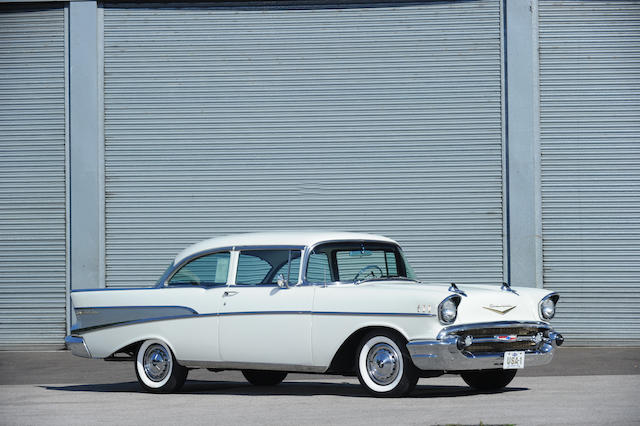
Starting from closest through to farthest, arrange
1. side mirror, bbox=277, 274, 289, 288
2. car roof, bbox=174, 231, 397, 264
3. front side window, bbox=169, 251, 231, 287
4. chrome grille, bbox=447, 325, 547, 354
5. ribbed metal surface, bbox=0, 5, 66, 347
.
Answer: chrome grille, bbox=447, 325, 547, 354 → side mirror, bbox=277, 274, 289, 288 → car roof, bbox=174, 231, 397, 264 → front side window, bbox=169, 251, 231, 287 → ribbed metal surface, bbox=0, 5, 66, 347

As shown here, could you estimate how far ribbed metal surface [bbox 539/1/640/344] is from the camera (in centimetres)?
1490

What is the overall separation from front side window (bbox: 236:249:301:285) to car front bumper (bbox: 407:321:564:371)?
1.48m

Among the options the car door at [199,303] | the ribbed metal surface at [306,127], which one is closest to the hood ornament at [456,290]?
the car door at [199,303]

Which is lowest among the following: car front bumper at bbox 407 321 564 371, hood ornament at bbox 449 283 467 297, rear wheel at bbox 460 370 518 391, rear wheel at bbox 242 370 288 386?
rear wheel at bbox 242 370 288 386

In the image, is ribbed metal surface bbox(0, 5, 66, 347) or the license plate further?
ribbed metal surface bbox(0, 5, 66, 347)

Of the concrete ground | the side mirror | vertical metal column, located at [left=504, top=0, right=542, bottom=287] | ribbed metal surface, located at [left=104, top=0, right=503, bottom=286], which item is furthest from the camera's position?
ribbed metal surface, located at [left=104, top=0, right=503, bottom=286]

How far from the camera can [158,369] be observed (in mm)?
9531

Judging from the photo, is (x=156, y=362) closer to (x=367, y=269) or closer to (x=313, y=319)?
(x=313, y=319)

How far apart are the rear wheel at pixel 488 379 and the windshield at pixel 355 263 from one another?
3.59 feet

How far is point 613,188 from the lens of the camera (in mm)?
15023

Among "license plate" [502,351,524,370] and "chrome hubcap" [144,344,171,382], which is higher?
"license plate" [502,351,524,370]

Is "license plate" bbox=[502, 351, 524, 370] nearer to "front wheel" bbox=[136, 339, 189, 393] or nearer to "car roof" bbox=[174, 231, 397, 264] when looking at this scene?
"car roof" bbox=[174, 231, 397, 264]

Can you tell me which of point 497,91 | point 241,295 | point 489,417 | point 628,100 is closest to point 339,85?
point 497,91

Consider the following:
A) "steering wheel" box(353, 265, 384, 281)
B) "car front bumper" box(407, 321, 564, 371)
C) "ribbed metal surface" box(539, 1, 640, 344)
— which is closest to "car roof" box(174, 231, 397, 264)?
"steering wheel" box(353, 265, 384, 281)
